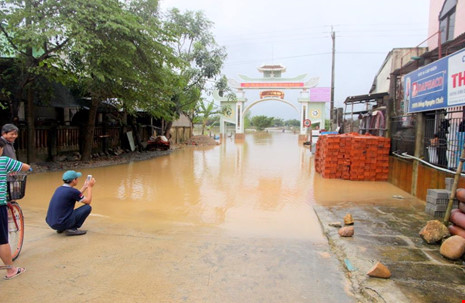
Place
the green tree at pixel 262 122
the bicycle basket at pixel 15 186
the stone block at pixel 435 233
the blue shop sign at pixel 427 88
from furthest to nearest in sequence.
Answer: the green tree at pixel 262 122, the blue shop sign at pixel 427 88, the stone block at pixel 435 233, the bicycle basket at pixel 15 186

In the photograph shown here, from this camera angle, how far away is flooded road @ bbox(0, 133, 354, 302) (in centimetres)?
301

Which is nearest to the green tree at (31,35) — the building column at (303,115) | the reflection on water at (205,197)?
the reflection on water at (205,197)

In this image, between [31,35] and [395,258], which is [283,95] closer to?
[31,35]

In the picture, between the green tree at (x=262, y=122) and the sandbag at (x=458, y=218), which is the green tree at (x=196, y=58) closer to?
the sandbag at (x=458, y=218)

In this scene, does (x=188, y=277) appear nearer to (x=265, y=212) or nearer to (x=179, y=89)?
(x=265, y=212)

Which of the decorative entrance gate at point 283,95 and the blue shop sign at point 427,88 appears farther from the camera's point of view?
the decorative entrance gate at point 283,95

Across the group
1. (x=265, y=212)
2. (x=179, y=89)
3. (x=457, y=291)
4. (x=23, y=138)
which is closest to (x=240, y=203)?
(x=265, y=212)

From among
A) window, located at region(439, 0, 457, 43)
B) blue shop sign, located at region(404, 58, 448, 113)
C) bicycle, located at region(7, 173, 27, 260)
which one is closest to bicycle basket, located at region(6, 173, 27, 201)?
bicycle, located at region(7, 173, 27, 260)

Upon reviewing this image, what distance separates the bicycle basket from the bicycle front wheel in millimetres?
176

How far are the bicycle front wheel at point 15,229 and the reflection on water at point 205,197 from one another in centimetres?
190

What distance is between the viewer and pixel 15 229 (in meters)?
3.64

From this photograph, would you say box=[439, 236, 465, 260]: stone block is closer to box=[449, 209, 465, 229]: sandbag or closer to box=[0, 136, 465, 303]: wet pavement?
box=[0, 136, 465, 303]: wet pavement

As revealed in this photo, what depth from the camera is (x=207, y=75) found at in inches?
828

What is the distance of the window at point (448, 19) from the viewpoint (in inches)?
455
